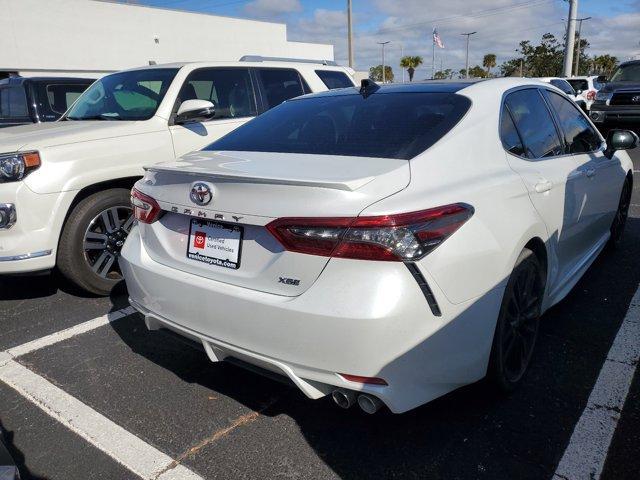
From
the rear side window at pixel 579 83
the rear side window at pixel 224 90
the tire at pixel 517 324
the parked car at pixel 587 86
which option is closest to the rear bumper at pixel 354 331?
the tire at pixel 517 324

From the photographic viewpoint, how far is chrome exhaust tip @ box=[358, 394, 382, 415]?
221 centimetres

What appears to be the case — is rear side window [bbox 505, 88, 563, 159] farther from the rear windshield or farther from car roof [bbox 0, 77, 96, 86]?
car roof [bbox 0, 77, 96, 86]

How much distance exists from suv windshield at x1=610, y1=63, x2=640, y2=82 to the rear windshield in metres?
16.0

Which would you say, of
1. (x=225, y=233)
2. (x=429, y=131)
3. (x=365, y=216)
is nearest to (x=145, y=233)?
(x=225, y=233)

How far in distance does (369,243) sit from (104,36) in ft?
103

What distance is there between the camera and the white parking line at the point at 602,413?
2.38 metres

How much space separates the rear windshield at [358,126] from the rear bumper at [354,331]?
0.68 meters

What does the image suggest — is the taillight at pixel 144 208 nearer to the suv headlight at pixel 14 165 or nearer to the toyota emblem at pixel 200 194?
the toyota emblem at pixel 200 194

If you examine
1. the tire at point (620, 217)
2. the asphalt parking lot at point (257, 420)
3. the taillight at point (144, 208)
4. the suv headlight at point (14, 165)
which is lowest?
the asphalt parking lot at point (257, 420)

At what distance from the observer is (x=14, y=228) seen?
154 inches

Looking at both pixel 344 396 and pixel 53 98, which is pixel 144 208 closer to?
pixel 344 396

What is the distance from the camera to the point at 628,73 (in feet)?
54.3

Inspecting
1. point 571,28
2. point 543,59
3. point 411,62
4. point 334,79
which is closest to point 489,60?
point 411,62

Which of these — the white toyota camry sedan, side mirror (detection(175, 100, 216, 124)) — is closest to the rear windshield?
the white toyota camry sedan
